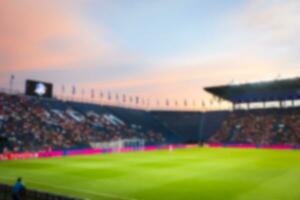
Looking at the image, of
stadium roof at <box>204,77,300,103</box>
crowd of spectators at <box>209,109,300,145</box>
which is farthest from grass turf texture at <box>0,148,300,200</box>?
stadium roof at <box>204,77,300,103</box>

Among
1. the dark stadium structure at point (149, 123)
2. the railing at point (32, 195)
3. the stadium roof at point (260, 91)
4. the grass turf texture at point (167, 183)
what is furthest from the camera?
the stadium roof at point (260, 91)

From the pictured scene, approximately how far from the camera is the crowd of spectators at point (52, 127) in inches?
2330

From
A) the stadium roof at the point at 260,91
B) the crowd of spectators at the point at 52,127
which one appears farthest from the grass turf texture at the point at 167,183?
the stadium roof at the point at 260,91

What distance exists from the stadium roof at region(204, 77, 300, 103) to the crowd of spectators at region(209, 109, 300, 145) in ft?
14.7

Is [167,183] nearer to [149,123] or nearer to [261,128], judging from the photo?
[261,128]

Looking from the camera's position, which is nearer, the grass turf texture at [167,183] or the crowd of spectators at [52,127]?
the grass turf texture at [167,183]

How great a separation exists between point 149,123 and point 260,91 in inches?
1488

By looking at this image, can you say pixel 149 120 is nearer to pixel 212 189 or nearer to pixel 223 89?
pixel 223 89

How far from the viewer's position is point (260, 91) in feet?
309

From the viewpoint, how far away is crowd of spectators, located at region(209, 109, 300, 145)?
86375 mm

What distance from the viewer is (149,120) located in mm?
107562

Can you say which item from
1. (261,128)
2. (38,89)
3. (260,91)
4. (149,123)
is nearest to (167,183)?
(38,89)

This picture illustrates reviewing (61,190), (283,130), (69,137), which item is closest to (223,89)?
(283,130)

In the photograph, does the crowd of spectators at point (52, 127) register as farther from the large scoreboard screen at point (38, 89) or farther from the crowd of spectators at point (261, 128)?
the crowd of spectators at point (261, 128)
